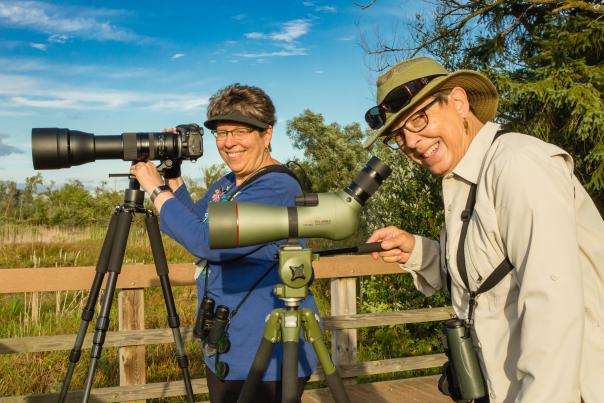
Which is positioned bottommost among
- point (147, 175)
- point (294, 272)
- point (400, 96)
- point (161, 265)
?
point (161, 265)

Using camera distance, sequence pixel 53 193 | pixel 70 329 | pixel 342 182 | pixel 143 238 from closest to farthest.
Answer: pixel 70 329 < pixel 143 238 < pixel 342 182 < pixel 53 193

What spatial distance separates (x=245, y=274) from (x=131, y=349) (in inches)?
77.6

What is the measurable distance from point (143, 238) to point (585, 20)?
23.2ft

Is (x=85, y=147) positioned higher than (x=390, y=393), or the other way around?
(x=85, y=147)

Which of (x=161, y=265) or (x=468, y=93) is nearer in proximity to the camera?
(x=468, y=93)

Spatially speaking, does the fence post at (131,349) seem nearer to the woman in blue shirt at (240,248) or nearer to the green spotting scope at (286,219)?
the woman in blue shirt at (240,248)

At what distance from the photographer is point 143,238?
9.45 meters

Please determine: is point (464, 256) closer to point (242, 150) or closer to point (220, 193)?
point (242, 150)

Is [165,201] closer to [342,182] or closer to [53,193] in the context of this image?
[342,182]

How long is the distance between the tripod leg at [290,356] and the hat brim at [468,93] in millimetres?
596

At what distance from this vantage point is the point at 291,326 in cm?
172

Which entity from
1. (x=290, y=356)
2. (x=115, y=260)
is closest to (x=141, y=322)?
(x=115, y=260)

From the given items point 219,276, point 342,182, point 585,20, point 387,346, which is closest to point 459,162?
point 219,276

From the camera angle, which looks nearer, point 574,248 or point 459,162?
point 574,248
